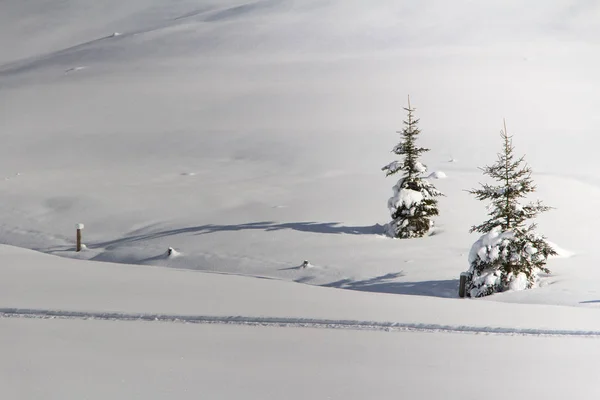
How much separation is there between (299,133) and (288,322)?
27.1 meters

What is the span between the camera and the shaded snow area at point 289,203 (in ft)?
31.1

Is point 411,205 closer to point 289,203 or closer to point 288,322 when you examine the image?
point 289,203

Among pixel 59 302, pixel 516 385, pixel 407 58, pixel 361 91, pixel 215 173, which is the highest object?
pixel 407 58

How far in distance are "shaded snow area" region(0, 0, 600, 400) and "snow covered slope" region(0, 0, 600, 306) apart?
0.47 feet

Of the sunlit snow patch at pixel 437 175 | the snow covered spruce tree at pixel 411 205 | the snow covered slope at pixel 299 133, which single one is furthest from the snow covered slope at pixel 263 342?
the sunlit snow patch at pixel 437 175

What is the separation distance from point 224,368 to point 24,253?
7.40 m

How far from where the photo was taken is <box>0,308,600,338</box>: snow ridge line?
10.5 m

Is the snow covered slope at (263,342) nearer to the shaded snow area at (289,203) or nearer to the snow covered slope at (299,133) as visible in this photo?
the shaded snow area at (289,203)

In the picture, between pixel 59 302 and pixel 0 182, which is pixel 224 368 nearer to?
pixel 59 302

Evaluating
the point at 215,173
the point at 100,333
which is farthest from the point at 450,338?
the point at 215,173

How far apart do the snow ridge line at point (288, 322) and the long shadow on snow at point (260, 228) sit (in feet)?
36.1

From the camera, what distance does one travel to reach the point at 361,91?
1775 inches

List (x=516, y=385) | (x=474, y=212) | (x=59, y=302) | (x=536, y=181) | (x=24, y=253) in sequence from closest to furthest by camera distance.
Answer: (x=516, y=385)
(x=59, y=302)
(x=24, y=253)
(x=474, y=212)
(x=536, y=181)

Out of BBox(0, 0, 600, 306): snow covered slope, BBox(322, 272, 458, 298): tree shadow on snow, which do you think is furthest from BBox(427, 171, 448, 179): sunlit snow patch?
BBox(322, 272, 458, 298): tree shadow on snow
